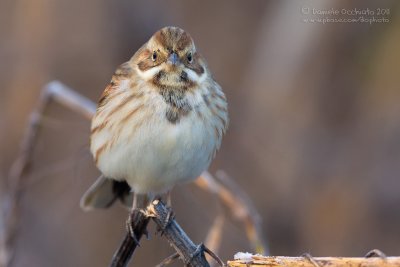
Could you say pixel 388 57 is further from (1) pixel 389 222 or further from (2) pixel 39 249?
(2) pixel 39 249

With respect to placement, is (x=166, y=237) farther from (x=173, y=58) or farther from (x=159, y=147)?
(x=173, y=58)

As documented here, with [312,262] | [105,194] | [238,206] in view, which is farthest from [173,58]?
[312,262]

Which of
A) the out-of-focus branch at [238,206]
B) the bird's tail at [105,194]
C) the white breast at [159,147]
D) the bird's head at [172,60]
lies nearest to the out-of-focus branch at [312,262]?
the out-of-focus branch at [238,206]

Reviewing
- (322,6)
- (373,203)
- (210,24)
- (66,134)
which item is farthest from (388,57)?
(66,134)

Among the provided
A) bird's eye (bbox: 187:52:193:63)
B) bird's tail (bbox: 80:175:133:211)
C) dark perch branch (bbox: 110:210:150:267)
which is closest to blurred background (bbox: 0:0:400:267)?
bird's tail (bbox: 80:175:133:211)

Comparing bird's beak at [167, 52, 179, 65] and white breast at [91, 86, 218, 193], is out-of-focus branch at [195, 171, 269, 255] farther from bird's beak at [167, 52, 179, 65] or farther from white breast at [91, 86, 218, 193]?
bird's beak at [167, 52, 179, 65]

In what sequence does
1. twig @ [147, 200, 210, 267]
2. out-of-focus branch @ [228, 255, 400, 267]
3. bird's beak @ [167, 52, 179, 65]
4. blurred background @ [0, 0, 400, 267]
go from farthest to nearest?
blurred background @ [0, 0, 400, 267]
bird's beak @ [167, 52, 179, 65]
twig @ [147, 200, 210, 267]
out-of-focus branch @ [228, 255, 400, 267]
